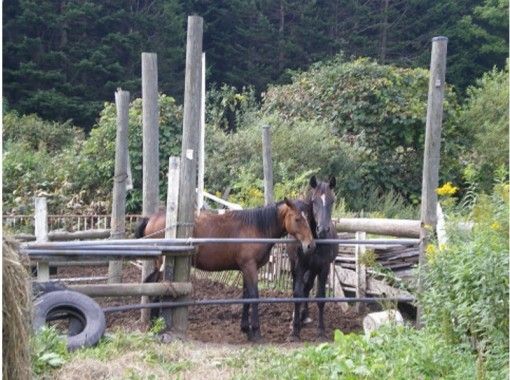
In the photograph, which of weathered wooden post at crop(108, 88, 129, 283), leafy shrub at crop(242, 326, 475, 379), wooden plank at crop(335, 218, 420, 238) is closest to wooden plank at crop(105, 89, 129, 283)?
weathered wooden post at crop(108, 88, 129, 283)

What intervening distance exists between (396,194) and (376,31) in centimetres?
1972

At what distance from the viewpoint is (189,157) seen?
29.1ft

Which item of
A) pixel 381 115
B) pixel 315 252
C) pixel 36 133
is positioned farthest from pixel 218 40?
pixel 315 252

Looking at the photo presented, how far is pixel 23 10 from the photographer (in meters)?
31.8

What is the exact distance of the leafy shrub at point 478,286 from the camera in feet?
17.8

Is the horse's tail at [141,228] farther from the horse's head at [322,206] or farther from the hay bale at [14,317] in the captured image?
the hay bale at [14,317]

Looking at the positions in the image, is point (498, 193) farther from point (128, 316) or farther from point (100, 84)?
point (100, 84)

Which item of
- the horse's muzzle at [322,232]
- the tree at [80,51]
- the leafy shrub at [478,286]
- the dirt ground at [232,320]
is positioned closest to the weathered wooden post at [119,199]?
the dirt ground at [232,320]

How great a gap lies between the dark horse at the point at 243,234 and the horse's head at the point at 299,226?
0.01 meters

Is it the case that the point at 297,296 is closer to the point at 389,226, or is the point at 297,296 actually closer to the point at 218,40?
the point at 389,226

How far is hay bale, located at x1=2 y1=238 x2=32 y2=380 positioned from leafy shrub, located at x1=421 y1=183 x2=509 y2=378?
2713 millimetres

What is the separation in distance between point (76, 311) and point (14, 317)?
8.73ft

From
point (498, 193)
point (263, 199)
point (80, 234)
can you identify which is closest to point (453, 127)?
point (263, 199)

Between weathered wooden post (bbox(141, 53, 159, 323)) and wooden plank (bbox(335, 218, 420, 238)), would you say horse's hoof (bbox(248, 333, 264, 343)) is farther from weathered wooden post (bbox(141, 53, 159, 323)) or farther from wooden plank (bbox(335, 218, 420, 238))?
weathered wooden post (bbox(141, 53, 159, 323))
